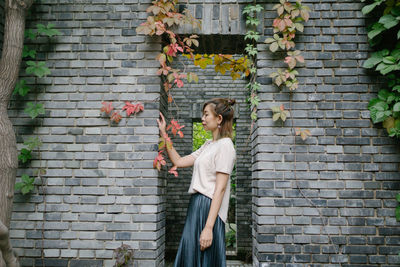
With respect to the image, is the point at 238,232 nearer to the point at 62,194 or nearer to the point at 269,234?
the point at 269,234

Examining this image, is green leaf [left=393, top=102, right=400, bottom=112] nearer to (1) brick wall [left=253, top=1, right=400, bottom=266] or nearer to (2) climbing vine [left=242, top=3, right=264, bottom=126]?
(1) brick wall [left=253, top=1, right=400, bottom=266]

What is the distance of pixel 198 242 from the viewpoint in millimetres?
2410

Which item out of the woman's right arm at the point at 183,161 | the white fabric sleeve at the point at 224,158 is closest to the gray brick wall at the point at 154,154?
the woman's right arm at the point at 183,161

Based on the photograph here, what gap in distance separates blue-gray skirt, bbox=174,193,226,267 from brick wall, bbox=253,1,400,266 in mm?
693

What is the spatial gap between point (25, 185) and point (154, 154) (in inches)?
51.7

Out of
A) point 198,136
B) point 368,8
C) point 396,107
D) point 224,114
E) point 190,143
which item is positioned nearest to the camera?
point 224,114

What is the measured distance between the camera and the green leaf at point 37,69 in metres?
2.99

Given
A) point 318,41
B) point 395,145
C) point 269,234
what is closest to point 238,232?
point 269,234

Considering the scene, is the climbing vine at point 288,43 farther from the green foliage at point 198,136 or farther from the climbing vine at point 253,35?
the green foliage at point 198,136

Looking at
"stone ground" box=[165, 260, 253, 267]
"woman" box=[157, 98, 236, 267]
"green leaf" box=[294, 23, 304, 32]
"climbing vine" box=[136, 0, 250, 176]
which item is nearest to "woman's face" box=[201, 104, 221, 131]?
"woman" box=[157, 98, 236, 267]

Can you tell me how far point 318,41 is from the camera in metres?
3.09

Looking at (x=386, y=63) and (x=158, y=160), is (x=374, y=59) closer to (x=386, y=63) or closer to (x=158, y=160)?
(x=386, y=63)

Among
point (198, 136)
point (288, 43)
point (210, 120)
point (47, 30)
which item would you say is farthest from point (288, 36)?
point (198, 136)

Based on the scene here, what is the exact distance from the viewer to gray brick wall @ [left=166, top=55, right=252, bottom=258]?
657 cm
